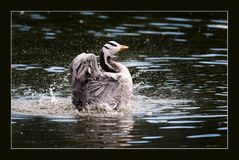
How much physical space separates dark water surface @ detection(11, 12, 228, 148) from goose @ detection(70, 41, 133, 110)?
0.35 meters

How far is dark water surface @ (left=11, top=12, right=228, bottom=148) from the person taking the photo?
14.8 metres

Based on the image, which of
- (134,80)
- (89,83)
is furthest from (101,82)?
(134,80)

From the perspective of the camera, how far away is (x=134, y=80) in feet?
66.5

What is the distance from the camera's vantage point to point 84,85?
1692 cm

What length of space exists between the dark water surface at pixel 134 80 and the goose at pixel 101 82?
35cm

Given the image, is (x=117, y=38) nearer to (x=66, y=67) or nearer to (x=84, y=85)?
(x=66, y=67)

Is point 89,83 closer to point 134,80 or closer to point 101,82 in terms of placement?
point 101,82

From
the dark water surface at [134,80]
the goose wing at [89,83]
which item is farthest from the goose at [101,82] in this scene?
the dark water surface at [134,80]

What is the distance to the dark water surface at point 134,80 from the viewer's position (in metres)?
14.8

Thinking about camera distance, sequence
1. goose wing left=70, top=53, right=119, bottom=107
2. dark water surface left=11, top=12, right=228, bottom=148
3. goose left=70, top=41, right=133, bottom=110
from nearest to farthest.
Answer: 1. dark water surface left=11, top=12, right=228, bottom=148
2. goose wing left=70, top=53, right=119, bottom=107
3. goose left=70, top=41, right=133, bottom=110

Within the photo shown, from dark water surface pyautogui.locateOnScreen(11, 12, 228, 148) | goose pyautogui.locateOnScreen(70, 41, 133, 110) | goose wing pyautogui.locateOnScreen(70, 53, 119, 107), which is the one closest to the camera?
dark water surface pyautogui.locateOnScreen(11, 12, 228, 148)

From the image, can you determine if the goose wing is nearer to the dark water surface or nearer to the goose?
the goose

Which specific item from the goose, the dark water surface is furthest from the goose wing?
the dark water surface

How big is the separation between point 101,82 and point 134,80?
3.32 meters
